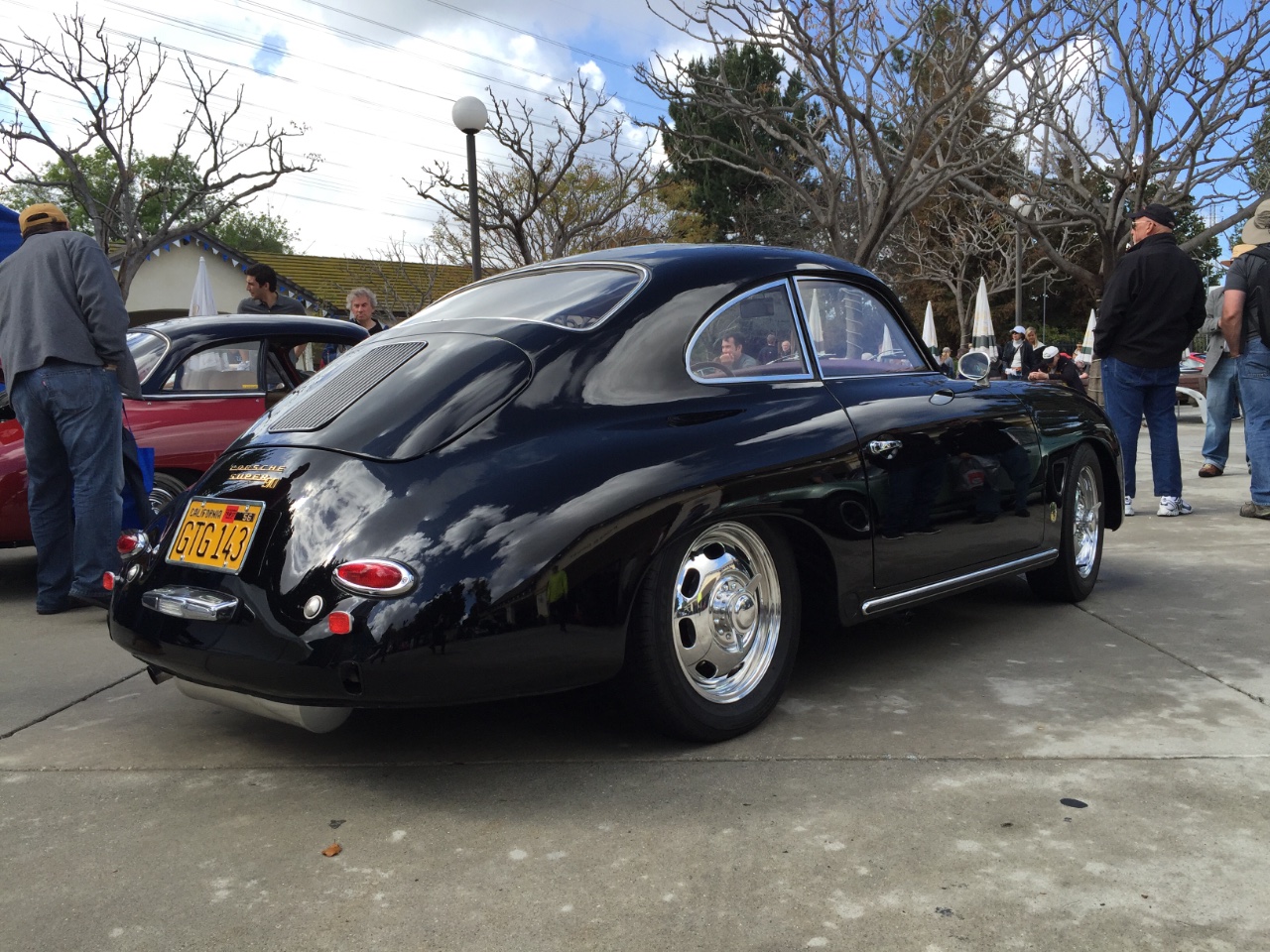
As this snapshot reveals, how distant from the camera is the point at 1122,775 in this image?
2963mm

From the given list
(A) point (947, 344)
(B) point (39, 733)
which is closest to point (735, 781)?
(B) point (39, 733)

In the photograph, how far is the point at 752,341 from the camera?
12.2 ft

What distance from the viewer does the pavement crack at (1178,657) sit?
367 centimetres

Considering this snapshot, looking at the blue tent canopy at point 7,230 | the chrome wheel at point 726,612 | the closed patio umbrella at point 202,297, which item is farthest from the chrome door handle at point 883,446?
the closed patio umbrella at point 202,297

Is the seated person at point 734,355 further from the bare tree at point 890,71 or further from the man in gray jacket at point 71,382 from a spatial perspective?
the bare tree at point 890,71

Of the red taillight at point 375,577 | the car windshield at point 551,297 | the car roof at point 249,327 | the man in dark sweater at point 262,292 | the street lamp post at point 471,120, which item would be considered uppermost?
the street lamp post at point 471,120

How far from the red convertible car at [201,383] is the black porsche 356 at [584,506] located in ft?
10.1

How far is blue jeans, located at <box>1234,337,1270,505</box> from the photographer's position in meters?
7.35

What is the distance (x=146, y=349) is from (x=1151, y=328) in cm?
618

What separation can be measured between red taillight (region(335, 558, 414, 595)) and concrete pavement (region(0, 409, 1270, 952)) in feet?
1.90

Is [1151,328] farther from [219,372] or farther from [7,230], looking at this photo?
[7,230]

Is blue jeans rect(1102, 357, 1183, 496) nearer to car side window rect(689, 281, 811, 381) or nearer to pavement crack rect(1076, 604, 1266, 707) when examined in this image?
pavement crack rect(1076, 604, 1266, 707)

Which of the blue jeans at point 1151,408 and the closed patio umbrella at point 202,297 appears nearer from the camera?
the blue jeans at point 1151,408

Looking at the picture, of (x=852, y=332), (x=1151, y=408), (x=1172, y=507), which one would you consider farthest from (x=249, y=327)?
(x=1172, y=507)
